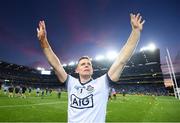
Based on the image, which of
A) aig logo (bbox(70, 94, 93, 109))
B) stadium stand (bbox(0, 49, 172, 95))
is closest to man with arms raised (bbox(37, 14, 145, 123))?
aig logo (bbox(70, 94, 93, 109))

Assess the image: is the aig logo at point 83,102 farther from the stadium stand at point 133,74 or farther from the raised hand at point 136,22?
the stadium stand at point 133,74

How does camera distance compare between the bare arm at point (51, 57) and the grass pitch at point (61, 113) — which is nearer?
the bare arm at point (51, 57)

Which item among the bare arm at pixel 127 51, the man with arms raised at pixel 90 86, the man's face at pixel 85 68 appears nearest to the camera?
the man with arms raised at pixel 90 86

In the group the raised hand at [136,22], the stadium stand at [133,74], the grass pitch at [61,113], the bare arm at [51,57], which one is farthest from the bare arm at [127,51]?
the stadium stand at [133,74]

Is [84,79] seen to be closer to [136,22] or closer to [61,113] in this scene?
[136,22]

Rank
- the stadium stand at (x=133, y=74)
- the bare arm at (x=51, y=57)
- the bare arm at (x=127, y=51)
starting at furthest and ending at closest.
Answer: the stadium stand at (x=133, y=74) → the bare arm at (x=51, y=57) → the bare arm at (x=127, y=51)

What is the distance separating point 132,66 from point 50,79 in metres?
49.4

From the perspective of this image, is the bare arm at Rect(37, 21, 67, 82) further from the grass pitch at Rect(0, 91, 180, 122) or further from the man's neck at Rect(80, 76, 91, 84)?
the grass pitch at Rect(0, 91, 180, 122)

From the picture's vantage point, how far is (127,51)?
415cm

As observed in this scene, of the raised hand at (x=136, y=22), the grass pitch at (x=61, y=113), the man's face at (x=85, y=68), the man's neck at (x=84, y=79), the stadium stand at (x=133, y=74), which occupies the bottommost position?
the grass pitch at (x=61, y=113)

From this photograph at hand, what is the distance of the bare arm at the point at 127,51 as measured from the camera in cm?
407

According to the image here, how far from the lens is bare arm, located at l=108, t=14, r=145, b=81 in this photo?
4.07 m

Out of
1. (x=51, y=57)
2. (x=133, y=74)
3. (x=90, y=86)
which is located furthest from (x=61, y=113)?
(x=133, y=74)

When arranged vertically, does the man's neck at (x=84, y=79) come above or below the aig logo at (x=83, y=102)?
above
